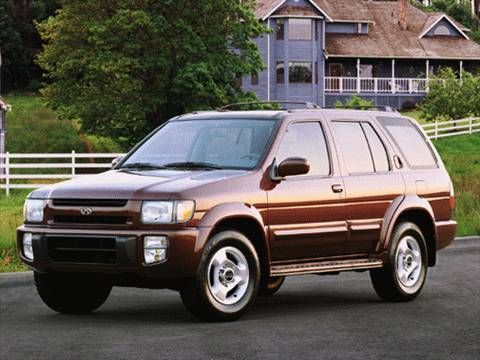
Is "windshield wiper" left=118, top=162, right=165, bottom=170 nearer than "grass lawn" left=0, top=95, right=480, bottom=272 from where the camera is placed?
Yes

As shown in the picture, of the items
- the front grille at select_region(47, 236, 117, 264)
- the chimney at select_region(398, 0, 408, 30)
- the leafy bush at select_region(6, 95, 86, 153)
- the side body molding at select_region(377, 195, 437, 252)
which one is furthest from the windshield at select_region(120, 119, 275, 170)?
the chimney at select_region(398, 0, 408, 30)

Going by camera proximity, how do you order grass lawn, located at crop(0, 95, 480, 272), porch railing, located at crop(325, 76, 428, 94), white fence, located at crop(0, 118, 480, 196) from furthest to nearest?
1. porch railing, located at crop(325, 76, 428, 94)
2. white fence, located at crop(0, 118, 480, 196)
3. grass lawn, located at crop(0, 95, 480, 272)

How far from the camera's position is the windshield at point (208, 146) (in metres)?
12.1

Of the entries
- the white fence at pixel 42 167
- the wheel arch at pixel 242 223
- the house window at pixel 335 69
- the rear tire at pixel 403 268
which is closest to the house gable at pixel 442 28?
the house window at pixel 335 69

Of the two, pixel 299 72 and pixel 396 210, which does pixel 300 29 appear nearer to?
pixel 299 72

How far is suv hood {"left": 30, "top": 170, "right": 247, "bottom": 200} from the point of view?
36.3 feet

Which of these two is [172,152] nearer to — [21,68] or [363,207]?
[363,207]

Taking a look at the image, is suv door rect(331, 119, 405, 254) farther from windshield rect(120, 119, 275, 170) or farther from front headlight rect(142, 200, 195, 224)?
front headlight rect(142, 200, 195, 224)

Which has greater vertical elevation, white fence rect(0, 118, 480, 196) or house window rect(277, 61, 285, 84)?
house window rect(277, 61, 285, 84)

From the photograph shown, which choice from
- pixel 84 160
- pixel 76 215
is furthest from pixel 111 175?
pixel 84 160

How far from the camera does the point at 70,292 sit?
1220 cm

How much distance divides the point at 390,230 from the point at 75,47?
44109 mm

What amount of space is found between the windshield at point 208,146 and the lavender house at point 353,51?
61.6 m

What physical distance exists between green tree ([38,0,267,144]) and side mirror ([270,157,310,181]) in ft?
132
